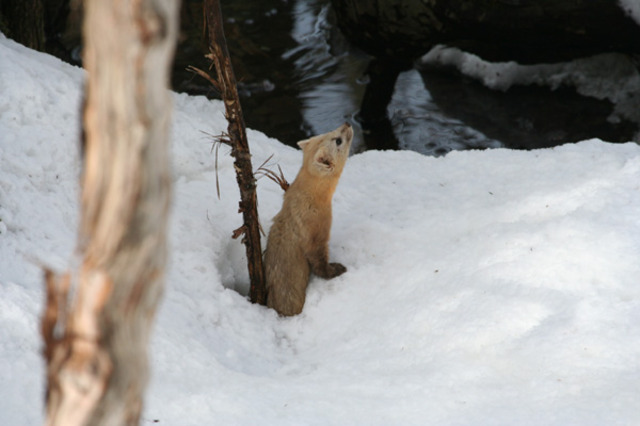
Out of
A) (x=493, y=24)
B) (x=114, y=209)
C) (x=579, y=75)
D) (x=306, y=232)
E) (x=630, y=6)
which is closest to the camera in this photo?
(x=114, y=209)

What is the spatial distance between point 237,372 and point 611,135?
20.6 feet

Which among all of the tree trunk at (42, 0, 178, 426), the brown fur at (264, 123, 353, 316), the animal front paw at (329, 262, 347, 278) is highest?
the tree trunk at (42, 0, 178, 426)

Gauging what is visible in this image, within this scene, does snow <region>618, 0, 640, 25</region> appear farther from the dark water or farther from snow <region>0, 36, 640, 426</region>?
snow <region>0, 36, 640, 426</region>

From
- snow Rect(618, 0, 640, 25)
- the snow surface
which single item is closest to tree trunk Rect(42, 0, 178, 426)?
snow Rect(618, 0, 640, 25)

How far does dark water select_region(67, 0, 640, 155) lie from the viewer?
854 centimetres

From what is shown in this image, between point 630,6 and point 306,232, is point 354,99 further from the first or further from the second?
point 306,232

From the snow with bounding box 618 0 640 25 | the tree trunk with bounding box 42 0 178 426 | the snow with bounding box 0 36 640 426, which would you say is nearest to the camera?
the tree trunk with bounding box 42 0 178 426

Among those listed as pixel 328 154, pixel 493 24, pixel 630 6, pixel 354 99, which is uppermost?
pixel 630 6

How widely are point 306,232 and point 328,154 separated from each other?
0.57 meters

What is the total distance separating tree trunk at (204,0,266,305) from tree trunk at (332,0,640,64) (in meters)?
3.67

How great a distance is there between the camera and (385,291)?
4488mm

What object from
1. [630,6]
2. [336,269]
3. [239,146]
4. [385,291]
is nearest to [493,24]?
[630,6]

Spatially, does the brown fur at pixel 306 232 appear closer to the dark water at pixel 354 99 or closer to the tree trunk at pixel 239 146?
the tree trunk at pixel 239 146

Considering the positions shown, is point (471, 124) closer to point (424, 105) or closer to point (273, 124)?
point (424, 105)
